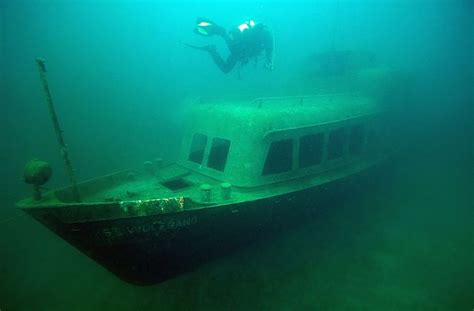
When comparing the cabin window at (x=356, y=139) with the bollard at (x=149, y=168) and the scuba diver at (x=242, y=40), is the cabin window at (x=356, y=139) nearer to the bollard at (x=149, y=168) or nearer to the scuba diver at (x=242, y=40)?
the scuba diver at (x=242, y=40)

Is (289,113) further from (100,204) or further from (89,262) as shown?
(89,262)

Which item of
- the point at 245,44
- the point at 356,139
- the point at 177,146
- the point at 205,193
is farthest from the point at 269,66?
the point at 177,146

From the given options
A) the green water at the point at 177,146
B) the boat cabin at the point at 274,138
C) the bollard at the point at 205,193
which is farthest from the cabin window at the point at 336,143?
the bollard at the point at 205,193

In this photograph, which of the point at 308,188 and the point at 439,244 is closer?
the point at 308,188

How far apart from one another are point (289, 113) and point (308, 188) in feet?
5.66

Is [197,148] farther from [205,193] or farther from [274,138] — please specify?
[205,193]

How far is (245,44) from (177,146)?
4.91 m

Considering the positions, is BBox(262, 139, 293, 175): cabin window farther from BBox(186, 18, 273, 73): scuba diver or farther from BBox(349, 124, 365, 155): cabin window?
BBox(349, 124, 365, 155): cabin window

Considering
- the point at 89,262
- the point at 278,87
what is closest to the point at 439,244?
the point at 278,87

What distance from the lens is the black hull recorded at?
11.5 feet

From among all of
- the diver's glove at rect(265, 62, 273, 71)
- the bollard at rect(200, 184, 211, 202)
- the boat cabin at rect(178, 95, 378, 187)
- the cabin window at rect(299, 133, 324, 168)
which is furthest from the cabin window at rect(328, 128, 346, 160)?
the bollard at rect(200, 184, 211, 202)

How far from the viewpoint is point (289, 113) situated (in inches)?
218

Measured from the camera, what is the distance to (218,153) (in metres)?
5.65

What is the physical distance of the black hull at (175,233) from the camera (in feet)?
11.5
